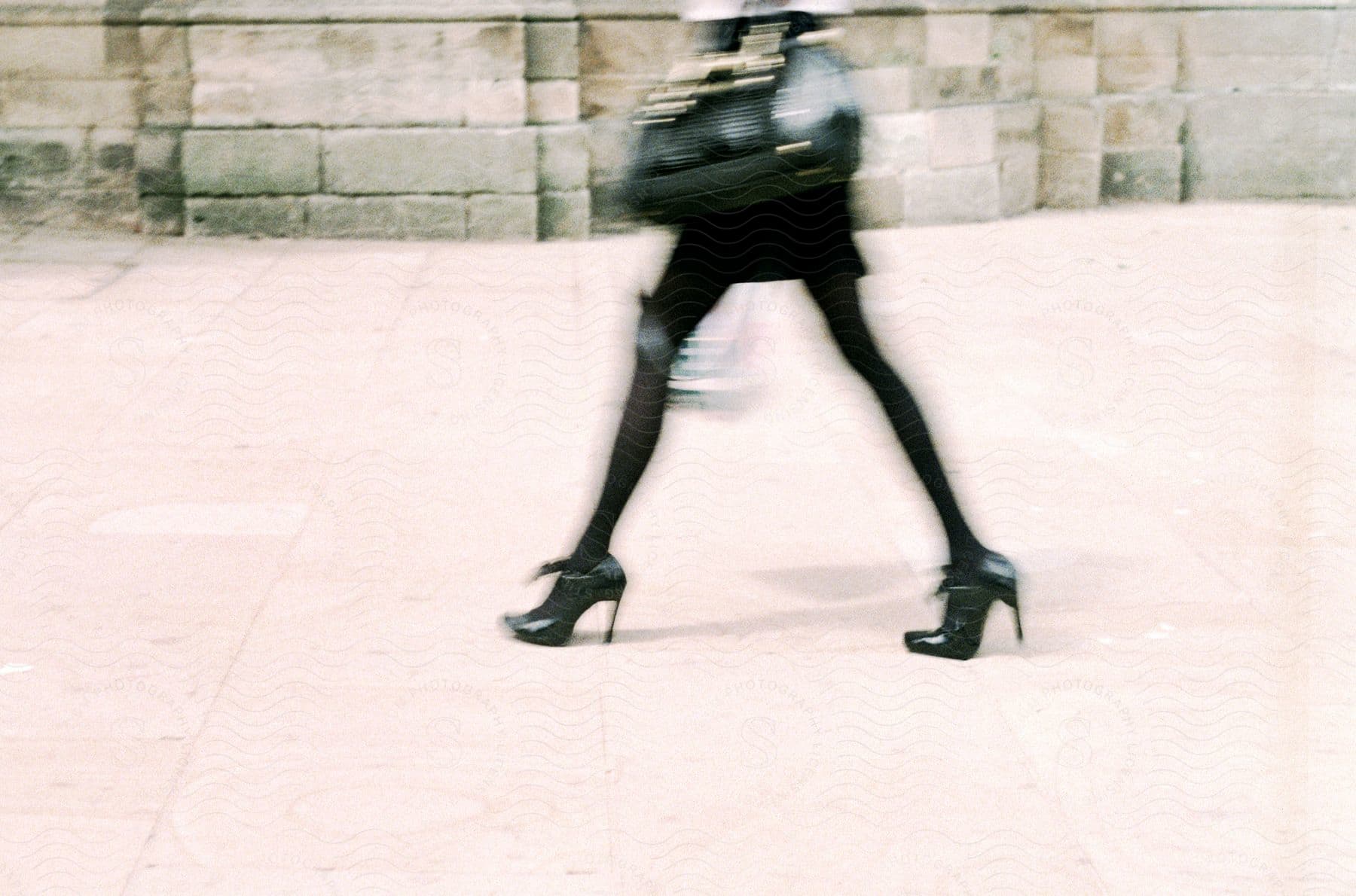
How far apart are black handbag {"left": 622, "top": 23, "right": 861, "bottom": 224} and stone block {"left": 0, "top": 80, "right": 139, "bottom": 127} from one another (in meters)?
6.29

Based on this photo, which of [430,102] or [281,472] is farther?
[430,102]

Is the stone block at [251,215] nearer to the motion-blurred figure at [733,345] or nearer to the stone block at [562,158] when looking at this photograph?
the stone block at [562,158]

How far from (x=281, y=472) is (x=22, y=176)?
15.7 ft

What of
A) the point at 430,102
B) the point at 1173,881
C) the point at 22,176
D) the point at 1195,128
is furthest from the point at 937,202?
the point at 1173,881

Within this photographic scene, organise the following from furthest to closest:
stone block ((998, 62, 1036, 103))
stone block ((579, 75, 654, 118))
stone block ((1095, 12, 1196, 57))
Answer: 1. stone block ((1095, 12, 1196, 57))
2. stone block ((998, 62, 1036, 103))
3. stone block ((579, 75, 654, 118))

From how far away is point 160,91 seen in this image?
915cm

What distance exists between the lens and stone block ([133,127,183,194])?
9148 millimetres

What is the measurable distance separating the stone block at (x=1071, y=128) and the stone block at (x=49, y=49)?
5226 mm

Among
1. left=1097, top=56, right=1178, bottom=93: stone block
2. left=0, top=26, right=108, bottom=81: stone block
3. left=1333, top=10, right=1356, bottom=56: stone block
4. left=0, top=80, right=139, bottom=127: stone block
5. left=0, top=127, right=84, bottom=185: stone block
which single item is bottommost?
left=0, top=127, right=84, bottom=185: stone block

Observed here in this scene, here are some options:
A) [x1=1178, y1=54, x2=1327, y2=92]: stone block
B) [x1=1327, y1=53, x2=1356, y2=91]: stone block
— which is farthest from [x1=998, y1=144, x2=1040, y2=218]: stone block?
[x1=1327, y1=53, x2=1356, y2=91]: stone block

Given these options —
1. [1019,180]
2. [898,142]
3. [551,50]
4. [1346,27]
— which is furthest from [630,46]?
[1346,27]

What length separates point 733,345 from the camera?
401 cm

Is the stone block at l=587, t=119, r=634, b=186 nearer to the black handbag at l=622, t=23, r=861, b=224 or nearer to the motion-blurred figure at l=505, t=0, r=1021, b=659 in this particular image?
the motion-blurred figure at l=505, t=0, r=1021, b=659

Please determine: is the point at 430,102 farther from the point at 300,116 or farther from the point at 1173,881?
the point at 1173,881
